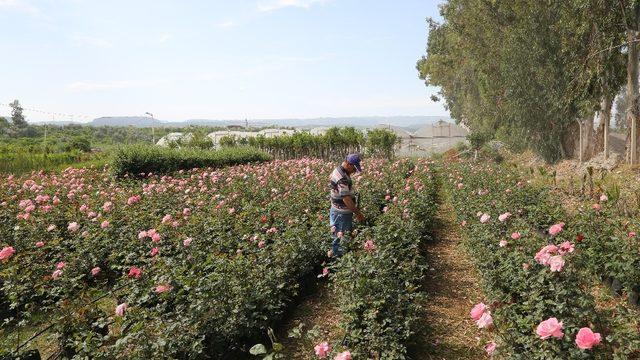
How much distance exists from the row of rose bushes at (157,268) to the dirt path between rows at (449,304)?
1.40 meters

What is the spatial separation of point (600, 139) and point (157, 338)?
1768cm

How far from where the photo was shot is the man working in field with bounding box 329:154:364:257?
17.3 feet

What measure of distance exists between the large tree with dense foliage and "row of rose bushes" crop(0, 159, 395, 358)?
359 inches

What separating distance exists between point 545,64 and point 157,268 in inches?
625

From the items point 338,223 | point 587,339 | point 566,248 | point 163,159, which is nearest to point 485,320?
point 587,339

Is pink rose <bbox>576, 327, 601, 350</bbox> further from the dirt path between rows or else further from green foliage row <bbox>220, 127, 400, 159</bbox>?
green foliage row <bbox>220, 127, 400, 159</bbox>

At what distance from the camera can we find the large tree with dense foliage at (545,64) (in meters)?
12.6

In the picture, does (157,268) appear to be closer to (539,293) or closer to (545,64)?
(539,293)

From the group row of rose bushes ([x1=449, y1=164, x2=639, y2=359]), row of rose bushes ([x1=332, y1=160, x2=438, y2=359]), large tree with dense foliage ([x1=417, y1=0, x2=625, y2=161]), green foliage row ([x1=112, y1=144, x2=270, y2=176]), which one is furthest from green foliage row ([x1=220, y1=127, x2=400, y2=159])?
row of rose bushes ([x1=332, y1=160, x2=438, y2=359])

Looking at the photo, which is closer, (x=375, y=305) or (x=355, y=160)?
(x=375, y=305)

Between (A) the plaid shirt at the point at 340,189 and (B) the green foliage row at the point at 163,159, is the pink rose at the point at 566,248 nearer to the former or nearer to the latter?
(A) the plaid shirt at the point at 340,189

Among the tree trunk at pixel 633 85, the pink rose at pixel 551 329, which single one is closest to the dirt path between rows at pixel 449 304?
the pink rose at pixel 551 329

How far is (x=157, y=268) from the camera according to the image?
4164 mm

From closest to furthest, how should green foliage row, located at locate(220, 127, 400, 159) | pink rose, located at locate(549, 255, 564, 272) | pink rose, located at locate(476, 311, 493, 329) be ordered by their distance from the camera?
pink rose, located at locate(476, 311, 493, 329), pink rose, located at locate(549, 255, 564, 272), green foliage row, located at locate(220, 127, 400, 159)
